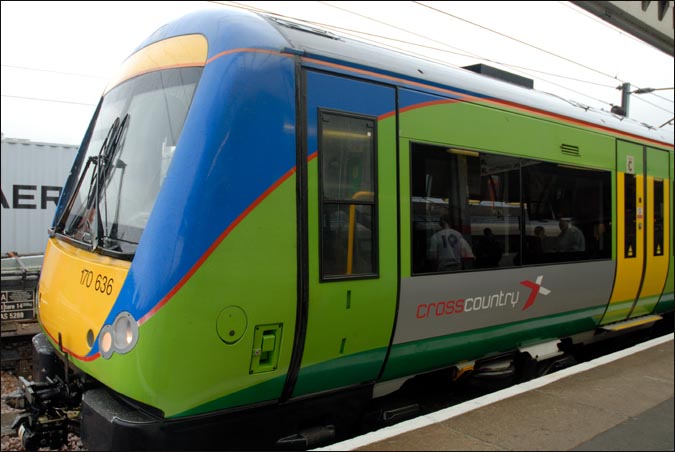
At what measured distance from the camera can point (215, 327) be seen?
2.96 m

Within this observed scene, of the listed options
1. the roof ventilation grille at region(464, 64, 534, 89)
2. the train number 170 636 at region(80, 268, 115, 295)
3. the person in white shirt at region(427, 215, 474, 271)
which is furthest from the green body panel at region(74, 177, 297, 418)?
the roof ventilation grille at region(464, 64, 534, 89)

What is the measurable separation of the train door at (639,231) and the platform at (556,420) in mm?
2028

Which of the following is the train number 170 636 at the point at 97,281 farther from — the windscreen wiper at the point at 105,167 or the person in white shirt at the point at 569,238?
the person in white shirt at the point at 569,238

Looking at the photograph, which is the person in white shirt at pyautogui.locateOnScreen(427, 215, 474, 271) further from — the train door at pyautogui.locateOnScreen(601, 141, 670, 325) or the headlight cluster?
the train door at pyautogui.locateOnScreen(601, 141, 670, 325)

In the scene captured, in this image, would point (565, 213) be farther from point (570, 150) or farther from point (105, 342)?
point (105, 342)

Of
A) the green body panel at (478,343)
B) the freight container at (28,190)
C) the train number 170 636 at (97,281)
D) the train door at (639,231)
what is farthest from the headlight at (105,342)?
the freight container at (28,190)

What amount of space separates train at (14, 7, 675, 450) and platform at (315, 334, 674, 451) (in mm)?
612

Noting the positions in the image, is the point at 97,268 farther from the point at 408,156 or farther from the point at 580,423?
the point at 580,423

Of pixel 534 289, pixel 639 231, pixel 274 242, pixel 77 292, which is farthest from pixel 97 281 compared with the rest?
pixel 639 231

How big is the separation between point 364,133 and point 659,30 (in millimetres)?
7755

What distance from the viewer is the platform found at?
10.4 feet

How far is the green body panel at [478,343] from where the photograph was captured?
4.04m

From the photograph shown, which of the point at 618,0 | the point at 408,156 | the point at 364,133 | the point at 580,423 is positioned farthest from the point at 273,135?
the point at 618,0

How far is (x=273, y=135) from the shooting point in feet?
10.5
